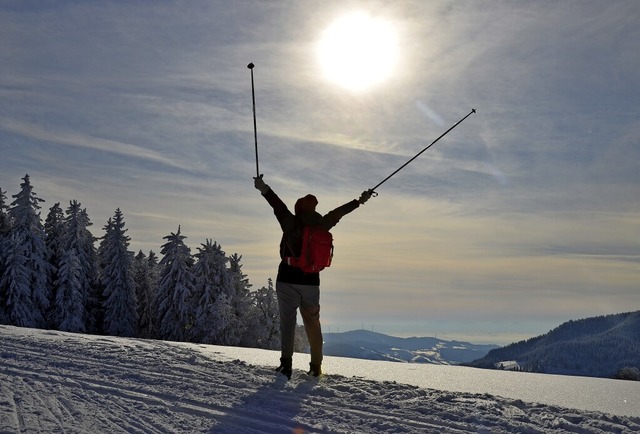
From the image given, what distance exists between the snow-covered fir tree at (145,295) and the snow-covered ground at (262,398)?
1713 inches

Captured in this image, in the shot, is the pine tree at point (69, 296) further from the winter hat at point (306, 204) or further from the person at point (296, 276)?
the winter hat at point (306, 204)

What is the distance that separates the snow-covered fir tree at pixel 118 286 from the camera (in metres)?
45.6

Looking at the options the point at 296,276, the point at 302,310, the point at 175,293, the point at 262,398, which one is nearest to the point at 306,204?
the point at 296,276

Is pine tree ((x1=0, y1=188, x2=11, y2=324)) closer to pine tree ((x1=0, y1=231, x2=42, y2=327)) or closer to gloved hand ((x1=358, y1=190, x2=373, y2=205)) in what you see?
pine tree ((x1=0, y1=231, x2=42, y2=327))

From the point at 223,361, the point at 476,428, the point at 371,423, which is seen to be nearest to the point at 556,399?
the point at 476,428

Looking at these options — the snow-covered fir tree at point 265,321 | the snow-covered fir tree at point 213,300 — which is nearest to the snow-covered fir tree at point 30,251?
the snow-covered fir tree at point 213,300

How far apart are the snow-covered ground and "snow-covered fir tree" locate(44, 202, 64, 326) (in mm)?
40305

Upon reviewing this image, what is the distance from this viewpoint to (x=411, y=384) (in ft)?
22.9

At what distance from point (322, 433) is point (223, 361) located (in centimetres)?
383

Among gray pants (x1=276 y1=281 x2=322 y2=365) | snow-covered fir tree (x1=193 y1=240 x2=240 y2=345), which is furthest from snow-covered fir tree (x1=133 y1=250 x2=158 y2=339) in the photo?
gray pants (x1=276 y1=281 x2=322 y2=365)

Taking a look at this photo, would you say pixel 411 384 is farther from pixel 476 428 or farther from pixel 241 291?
pixel 241 291

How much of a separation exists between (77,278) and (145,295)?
869 cm

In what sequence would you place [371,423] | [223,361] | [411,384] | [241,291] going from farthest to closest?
[241,291] → [223,361] → [411,384] → [371,423]

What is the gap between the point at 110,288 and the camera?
46.2 m
